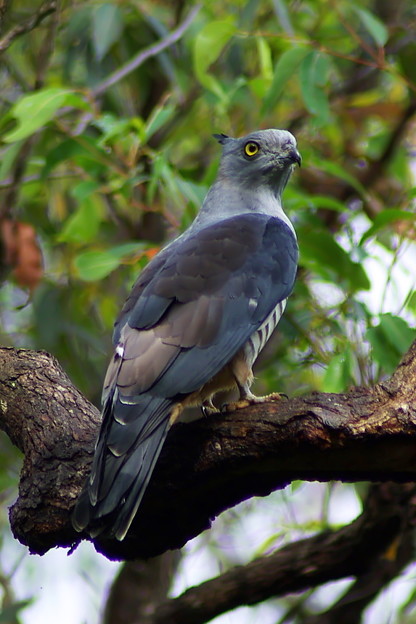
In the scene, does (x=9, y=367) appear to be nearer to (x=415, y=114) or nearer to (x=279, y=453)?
(x=279, y=453)

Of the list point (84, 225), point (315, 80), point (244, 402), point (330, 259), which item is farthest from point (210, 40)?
point (244, 402)

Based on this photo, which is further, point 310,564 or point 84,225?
point 84,225

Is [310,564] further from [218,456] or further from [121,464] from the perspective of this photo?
[121,464]

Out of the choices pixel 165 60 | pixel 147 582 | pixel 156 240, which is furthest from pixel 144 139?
pixel 147 582

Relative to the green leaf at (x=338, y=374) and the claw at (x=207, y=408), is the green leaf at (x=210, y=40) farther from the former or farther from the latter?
the claw at (x=207, y=408)

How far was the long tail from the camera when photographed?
125 inches

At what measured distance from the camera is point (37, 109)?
4914 mm

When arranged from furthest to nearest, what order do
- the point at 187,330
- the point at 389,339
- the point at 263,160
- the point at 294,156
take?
the point at 263,160 → the point at 294,156 → the point at 389,339 → the point at 187,330

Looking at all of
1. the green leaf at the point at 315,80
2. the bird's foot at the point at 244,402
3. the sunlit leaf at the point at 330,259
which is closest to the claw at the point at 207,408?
the bird's foot at the point at 244,402

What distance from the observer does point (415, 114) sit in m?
7.09

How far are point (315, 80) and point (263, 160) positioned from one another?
73cm

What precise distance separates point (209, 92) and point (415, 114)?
1884mm

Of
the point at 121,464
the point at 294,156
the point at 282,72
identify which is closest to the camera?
the point at 121,464

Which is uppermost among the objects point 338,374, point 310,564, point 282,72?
point 282,72
